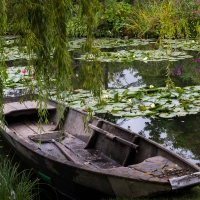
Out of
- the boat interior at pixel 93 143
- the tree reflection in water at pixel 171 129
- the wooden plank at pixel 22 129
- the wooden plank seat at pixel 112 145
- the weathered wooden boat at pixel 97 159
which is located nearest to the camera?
the weathered wooden boat at pixel 97 159

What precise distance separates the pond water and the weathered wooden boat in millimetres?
882

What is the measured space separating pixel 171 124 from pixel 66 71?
332 cm

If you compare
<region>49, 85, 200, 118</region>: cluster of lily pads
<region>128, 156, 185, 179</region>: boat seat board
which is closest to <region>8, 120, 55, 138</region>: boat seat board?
<region>49, 85, 200, 118</region>: cluster of lily pads

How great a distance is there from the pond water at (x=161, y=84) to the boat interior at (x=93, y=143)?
857mm

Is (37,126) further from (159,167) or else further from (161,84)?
(161,84)

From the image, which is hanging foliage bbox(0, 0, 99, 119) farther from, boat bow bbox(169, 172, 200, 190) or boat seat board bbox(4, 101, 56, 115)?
boat seat board bbox(4, 101, 56, 115)

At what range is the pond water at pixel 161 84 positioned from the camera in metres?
5.21

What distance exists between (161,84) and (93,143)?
11.8ft

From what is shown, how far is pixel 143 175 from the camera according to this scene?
3109 millimetres

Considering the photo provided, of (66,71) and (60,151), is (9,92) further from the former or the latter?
(66,71)

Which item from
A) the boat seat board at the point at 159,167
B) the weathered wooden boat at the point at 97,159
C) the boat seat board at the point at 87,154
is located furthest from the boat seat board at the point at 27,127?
the boat seat board at the point at 159,167

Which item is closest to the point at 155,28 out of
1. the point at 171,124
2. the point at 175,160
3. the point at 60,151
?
the point at 171,124

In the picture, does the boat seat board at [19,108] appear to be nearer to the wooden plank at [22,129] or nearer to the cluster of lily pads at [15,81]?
the wooden plank at [22,129]

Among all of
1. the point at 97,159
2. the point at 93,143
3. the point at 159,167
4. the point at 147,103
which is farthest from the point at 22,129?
the point at 159,167
